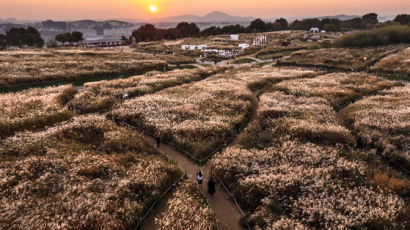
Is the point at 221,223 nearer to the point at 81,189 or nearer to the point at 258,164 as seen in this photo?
the point at 258,164

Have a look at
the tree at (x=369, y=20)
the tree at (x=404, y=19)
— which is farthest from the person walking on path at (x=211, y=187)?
the tree at (x=369, y=20)

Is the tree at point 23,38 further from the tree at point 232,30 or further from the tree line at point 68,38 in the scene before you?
the tree at point 232,30

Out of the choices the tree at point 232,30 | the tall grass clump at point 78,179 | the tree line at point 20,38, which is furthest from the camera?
the tree at point 232,30

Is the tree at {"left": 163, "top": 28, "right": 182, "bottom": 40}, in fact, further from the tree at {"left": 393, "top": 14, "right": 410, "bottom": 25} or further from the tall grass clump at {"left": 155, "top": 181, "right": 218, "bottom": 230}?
the tall grass clump at {"left": 155, "top": 181, "right": 218, "bottom": 230}

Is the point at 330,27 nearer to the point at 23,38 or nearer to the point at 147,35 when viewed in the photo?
the point at 147,35

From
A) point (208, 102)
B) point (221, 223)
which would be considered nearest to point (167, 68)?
point (208, 102)

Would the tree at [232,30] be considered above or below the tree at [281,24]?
below
